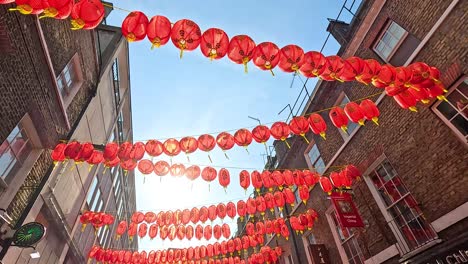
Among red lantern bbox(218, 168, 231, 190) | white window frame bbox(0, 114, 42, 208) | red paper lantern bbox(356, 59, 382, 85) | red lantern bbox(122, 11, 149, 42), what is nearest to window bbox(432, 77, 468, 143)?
red paper lantern bbox(356, 59, 382, 85)

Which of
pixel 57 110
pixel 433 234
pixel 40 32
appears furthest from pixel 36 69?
pixel 433 234

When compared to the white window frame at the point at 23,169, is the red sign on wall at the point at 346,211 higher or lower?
lower

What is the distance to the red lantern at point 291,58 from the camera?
623cm

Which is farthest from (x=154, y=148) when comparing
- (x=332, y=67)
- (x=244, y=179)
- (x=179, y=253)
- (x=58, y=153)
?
(x=179, y=253)

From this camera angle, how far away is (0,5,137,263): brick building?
7293 mm

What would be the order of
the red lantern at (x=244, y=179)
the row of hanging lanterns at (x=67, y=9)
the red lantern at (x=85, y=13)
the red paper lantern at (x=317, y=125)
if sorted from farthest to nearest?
the red lantern at (x=244, y=179), the red paper lantern at (x=317, y=125), the red lantern at (x=85, y=13), the row of hanging lanterns at (x=67, y=9)

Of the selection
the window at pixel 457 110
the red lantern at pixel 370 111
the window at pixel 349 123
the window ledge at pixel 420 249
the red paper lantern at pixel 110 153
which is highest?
the window at pixel 349 123

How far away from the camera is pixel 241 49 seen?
5.96m

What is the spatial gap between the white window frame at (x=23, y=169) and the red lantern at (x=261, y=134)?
7.04 metres

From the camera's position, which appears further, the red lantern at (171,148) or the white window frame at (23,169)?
the red lantern at (171,148)

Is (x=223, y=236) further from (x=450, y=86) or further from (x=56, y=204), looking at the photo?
(x=450, y=86)

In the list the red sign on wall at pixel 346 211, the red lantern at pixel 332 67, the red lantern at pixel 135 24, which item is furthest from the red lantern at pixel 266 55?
the red sign on wall at pixel 346 211

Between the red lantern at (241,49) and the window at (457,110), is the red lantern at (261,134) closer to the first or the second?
the red lantern at (241,49)

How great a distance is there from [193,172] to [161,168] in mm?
1147
